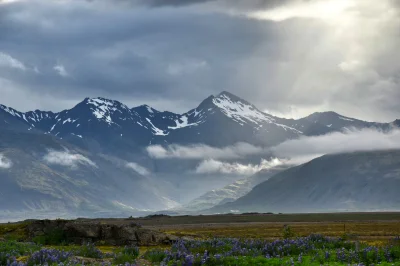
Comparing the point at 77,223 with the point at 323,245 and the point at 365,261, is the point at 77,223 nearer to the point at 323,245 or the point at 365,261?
the point at 323,245

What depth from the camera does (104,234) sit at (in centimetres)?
6694

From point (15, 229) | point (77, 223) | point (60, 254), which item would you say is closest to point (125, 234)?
point (77, 223)

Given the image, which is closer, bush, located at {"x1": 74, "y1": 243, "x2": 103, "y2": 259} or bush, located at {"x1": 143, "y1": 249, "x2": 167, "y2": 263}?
bush, located at {"x1": 143, "y1": 249, "x2": 167, "y2": 263}

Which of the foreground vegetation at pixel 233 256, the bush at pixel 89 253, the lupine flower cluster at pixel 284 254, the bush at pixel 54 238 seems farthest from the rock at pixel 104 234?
the bush at pixel 89 253

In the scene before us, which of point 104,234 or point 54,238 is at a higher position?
point 104,234

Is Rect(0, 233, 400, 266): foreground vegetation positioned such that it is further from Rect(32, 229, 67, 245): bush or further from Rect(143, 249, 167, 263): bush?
Rect(32, 229, 67, 245): bush

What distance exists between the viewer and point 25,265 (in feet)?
109

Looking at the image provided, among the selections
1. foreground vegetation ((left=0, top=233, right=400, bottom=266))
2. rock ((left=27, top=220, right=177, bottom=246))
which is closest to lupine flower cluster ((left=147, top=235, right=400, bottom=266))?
foreground vegetation ((left=0, top=233, right=400, bottom=266))

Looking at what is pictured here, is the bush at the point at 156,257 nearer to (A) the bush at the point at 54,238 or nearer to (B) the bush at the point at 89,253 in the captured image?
(B) the bush at the point at 89,253

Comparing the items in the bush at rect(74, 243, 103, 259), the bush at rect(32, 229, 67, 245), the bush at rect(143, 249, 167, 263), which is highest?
the bush at rect(32, 229, 67, 245)

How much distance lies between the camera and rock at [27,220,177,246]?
64.6 metres

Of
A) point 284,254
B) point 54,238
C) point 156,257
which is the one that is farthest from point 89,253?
point 54,238

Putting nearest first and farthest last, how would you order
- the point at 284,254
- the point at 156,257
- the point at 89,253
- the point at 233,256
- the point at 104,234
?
the point at 233,256, the point at 156,257, the point at 89,253, the point at 284,254, the point at 104,234

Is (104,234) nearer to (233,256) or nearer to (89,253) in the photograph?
(89,253)
